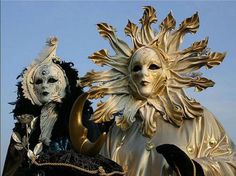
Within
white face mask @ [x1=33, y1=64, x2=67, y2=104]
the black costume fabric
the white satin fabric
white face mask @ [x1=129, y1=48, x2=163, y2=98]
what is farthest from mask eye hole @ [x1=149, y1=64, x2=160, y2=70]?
white face mask @ [x1=33, y1=64, x2=67, y2=104]

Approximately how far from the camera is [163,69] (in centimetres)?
351

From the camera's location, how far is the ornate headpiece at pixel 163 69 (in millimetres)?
3463

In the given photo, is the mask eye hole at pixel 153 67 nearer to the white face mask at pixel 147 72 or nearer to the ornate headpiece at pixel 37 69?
the white face mask at pixel 147 72

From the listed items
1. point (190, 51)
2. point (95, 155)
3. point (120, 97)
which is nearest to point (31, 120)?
point (120, 97)

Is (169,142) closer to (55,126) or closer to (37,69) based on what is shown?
(55,126)

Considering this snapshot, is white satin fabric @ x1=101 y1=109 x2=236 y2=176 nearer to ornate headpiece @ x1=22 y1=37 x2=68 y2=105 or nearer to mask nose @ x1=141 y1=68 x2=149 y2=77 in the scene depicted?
mask nose @ x1=141 y1=68 x2=149 y2=77

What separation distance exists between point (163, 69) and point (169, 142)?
1.37ft

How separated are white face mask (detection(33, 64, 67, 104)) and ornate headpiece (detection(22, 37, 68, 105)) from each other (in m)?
0.01

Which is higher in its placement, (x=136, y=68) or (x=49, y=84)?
(x=136, y=68)

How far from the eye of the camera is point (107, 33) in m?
3.67

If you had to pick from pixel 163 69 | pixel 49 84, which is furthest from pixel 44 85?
pixel 163 69

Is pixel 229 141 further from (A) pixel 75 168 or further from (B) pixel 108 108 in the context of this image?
(A) pixel 75 168

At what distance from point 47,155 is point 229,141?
4.14 feet

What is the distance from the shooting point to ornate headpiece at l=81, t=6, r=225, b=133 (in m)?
3.46
